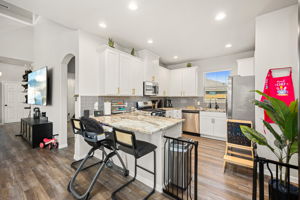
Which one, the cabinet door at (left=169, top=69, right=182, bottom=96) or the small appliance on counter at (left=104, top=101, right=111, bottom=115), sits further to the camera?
the cabinet door at (left=169, top=69, right=182, bottom=96)

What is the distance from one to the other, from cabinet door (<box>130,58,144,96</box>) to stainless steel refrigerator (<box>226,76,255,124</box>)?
2.30 metres

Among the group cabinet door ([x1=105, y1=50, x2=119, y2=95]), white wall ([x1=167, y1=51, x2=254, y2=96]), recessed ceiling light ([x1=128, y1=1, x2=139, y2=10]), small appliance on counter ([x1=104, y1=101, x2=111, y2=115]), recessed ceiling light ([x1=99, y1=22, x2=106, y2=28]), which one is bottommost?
small appliance on counter ([x1=104, y1=101, x2=111, y2=115])

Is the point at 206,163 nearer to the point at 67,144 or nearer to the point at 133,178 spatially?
the point at 133,178

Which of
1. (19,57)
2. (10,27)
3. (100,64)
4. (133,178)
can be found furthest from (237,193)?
(10,27)

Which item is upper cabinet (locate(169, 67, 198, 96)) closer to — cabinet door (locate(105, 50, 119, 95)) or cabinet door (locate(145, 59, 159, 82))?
cabinet door (locate(145, 59, 159, 82))

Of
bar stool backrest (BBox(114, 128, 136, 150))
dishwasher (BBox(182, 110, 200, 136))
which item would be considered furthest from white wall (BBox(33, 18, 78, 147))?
dishwasher (BBox(182, 110, 200, 136))

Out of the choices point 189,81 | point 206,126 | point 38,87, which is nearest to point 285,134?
point 206,126

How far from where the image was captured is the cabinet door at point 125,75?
3.13 meters

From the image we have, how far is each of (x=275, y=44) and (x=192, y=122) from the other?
2.86 metres

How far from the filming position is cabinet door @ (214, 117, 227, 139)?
12.0 ft

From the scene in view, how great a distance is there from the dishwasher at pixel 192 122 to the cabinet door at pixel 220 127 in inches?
21.4

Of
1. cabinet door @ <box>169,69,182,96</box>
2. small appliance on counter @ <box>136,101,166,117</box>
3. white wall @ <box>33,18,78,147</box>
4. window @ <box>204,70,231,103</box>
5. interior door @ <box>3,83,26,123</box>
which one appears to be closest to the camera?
white wall @ <box>33,18,78,147</box>

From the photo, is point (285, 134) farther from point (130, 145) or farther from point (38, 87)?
point (38, 87)

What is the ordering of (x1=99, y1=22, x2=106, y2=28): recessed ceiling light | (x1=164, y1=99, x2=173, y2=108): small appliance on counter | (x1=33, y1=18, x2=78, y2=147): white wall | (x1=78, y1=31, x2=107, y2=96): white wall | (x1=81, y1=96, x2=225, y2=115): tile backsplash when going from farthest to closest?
(x1=164, y1=99, x2=173, y2=108): small appliance on counter < (x1=33, y1=18, x2=78, y2=147): white wall < (x1=81, y1=96, x2=225, y2=115): tile backsplash < (x1=78, y1=31, x2=107, y2=96): white wall < (x1=99, y1=22, x2=106, y2=28): recessed ceiling light
